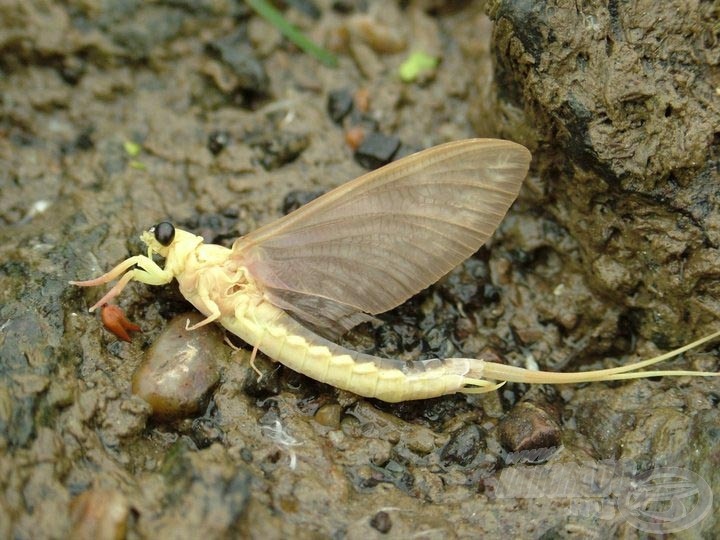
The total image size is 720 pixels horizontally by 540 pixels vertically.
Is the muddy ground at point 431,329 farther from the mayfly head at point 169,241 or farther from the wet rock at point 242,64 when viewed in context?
the wet rock at point 242,64

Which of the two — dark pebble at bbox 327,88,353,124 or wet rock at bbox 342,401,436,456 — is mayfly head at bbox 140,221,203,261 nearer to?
wet rock at bbox 342,401,436,456

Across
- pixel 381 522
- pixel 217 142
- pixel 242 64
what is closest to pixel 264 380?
pixel 381 522

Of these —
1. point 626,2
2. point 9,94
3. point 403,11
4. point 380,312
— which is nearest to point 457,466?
point 380,312

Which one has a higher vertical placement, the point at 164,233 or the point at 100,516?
the point at 164,233

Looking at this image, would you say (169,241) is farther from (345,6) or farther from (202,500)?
(345,6)

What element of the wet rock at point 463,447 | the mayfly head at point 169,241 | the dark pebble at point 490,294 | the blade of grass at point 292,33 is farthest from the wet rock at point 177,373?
the blade of grass at point 292,33

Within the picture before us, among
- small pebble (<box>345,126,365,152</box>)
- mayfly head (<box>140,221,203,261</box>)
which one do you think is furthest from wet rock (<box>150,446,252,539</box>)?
small pebble (<box>345,126,365,152</box>)

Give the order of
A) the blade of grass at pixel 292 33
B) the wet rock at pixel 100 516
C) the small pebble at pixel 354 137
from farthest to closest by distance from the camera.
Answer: the blade of grass at pixel 292 33
the small pebble at pixel 354 137
the wet rock at pixel 100 516
